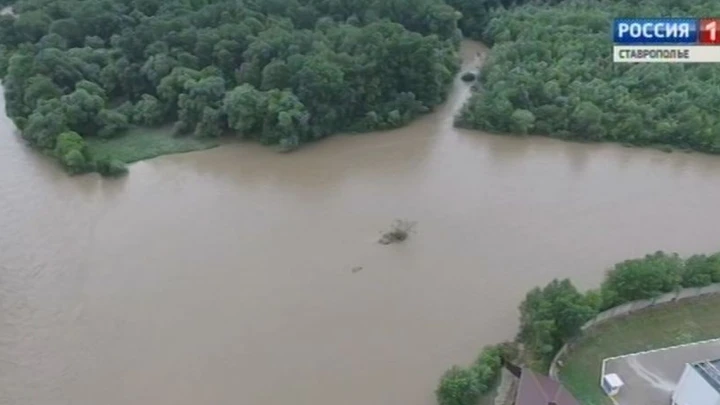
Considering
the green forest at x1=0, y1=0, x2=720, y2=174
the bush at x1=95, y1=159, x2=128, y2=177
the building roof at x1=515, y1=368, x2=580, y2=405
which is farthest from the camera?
the green forest at x1=0, y1=0, x2=720, y2=174

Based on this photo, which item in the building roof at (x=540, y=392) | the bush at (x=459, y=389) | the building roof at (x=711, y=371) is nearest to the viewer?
the building roof at (x=711, y=371)

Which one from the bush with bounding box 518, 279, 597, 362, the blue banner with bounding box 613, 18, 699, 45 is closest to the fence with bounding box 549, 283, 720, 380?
the bush with bounding box 518, 279, 597, 362

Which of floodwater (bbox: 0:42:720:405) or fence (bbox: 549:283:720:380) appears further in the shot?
fence (bbox: 549:283:720:380)

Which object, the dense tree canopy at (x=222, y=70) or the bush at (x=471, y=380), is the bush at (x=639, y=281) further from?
the dense tree canopy at (x=222, y=70)

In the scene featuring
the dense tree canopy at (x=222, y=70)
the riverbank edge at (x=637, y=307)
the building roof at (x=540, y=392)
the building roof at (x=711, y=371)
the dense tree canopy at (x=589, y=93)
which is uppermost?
the dense tree canopy at (x=222, y=70)

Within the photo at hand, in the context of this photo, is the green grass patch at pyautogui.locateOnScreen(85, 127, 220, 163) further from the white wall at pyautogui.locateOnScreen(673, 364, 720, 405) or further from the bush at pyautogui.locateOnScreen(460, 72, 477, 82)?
the white wall at pyautogui.locateOnScreen(673, 364, 720, 405)

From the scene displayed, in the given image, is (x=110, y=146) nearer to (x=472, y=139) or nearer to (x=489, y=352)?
(x=472, y=139)

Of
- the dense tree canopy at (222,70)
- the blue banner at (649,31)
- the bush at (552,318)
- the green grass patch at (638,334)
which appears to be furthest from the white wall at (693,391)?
the dense tree canopy at (222,70)
